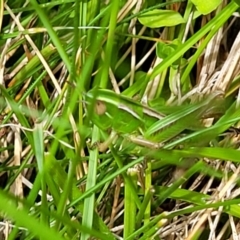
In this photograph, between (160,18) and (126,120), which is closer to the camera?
(126,120)

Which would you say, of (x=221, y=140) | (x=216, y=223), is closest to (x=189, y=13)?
(x=221, y=140)

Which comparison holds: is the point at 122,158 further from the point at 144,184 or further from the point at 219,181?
the point at 219,181

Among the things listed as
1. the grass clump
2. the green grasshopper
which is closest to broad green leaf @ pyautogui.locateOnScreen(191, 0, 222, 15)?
the grass clump

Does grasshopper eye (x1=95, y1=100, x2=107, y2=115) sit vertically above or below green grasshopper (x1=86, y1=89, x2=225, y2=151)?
above

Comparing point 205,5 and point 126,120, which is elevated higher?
point 205,5

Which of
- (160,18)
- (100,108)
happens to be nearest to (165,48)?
(160,18)

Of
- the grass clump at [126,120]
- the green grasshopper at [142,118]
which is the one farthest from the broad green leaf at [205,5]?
the green grasshopper at [142,118]

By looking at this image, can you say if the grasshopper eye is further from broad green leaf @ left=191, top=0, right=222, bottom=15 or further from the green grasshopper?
A: broad green leaf @ left=191, top=0, right=222, bottom=15

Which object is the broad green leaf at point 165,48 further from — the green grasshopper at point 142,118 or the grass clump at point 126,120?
the green grasshopper at point 142,118

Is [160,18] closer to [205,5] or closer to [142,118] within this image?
[205,5]
